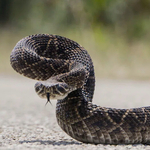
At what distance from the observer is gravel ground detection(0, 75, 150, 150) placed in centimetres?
496

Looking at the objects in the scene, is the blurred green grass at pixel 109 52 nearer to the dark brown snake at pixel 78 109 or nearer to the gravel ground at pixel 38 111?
the gravel ground at pixel 38 111

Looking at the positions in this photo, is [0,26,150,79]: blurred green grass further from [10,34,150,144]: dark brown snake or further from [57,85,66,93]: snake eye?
[57,85,66,93]: snake eye

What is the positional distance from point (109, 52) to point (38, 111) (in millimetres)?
10721

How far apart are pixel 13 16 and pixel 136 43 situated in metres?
12.3

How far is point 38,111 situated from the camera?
30.1ft

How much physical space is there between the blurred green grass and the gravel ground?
127cm

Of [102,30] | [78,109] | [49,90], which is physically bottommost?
[78,109]

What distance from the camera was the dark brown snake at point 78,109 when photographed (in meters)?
5.13

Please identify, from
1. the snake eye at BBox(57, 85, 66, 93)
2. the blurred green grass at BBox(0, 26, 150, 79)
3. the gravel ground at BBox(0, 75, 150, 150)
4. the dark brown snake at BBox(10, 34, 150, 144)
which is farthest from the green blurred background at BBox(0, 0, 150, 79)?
the snake eye at BBox(57, 85, 66, 93)

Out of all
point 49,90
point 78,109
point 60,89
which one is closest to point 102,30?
point 78,109

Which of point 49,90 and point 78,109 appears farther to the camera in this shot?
point 78,109

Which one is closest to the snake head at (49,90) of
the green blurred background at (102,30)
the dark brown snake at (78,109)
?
the dark brown snake at (78,109)

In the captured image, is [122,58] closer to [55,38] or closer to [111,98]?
[111,98]

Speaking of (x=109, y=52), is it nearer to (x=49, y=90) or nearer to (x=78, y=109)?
(x=78, y=109)
